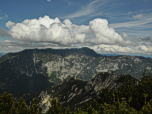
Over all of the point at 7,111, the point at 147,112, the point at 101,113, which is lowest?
the point at 101,113

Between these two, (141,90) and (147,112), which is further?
(141,90)

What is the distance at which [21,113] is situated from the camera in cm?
3064

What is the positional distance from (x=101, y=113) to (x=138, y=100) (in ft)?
128

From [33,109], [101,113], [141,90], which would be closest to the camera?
[33,109]

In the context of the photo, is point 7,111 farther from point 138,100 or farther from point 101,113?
point 138,100

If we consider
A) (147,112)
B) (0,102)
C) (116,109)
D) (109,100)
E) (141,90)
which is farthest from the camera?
(141,90)

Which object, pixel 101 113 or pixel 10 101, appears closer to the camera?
pixel 10 101

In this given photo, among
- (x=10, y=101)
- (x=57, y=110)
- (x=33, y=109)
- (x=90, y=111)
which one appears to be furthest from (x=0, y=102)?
(x=90, y=111)

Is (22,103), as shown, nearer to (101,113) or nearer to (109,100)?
(101,113)

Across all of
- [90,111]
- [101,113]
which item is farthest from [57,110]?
[101,113]

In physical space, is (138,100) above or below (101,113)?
below

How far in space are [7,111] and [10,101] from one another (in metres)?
2.92

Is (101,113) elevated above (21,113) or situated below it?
below

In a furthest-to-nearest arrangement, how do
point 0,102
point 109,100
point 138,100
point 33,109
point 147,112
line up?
point 138,100 → point 109,100 → point 0,102 → point 33,109 → point 147,112
